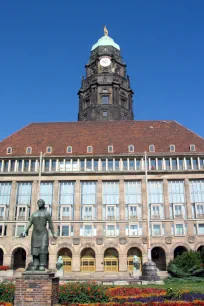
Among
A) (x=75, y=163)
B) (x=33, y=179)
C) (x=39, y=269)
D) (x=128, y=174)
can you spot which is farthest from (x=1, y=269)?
(x=39, y=269)

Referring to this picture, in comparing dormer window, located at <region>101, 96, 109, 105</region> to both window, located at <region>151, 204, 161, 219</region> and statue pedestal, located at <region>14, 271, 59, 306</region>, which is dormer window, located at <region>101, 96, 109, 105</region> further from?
statue pedestal, located at <region>14, 271, 59, 306</region>

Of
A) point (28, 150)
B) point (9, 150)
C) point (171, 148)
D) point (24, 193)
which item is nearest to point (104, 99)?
point (171, 148)

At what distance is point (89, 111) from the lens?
63.7 metres

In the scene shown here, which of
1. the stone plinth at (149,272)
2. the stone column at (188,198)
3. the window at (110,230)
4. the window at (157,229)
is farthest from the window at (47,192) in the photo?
the stone plinth at (149,272)

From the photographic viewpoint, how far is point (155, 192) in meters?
45.6

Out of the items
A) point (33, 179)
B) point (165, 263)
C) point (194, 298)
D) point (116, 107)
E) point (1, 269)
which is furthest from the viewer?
point (116, 107)

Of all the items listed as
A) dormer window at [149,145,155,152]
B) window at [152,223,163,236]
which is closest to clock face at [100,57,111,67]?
dormer window at [149,145,155,152]

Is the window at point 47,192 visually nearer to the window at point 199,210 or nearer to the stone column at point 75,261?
the stone column at point 75,261

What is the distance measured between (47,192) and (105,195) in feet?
26.1

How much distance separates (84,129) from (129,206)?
49.6ft

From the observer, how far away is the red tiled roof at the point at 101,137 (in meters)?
48.1

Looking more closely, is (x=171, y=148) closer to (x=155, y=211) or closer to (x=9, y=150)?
(x=155, y=211)

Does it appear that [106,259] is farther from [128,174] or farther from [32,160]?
[32,160]

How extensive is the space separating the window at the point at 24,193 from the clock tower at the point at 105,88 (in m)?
21.0
